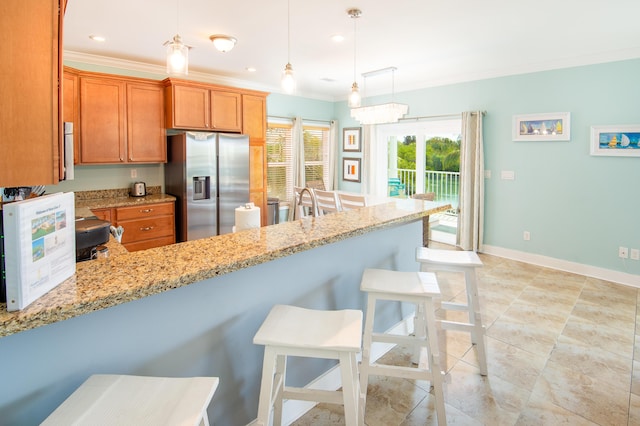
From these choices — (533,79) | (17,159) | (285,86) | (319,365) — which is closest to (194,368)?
(319,365)

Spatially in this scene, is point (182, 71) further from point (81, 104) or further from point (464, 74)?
point (464, 74)

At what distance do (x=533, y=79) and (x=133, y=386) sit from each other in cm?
512

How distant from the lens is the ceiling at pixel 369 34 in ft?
9.29

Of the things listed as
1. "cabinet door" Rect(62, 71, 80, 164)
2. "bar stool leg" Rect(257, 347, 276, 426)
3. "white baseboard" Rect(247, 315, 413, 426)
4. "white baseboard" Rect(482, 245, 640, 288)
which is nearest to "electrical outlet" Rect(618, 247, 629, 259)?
"white baseboard" Rect(482, 245, 640, 288)

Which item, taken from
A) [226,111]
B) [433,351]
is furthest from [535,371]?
[226,111]

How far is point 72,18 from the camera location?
10.0 ft

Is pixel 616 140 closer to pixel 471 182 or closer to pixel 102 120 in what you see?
pixel 471 182

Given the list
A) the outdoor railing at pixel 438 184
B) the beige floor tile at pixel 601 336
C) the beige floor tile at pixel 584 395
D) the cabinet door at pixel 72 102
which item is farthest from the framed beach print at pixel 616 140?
the cabinet door at pixel 72 102

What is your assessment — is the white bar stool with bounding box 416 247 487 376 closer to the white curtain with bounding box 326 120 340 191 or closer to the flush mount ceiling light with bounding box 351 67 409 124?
the flush mount ceiling light with bounding box 351 67 409 124

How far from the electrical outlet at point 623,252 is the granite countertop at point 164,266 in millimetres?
3474

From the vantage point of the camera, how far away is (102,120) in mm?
4078

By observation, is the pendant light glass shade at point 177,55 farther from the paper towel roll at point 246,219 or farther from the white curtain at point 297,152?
the white curtain at point 297,152

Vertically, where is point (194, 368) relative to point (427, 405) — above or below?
above

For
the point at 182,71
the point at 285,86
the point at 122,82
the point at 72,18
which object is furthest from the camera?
the point at 122,82
